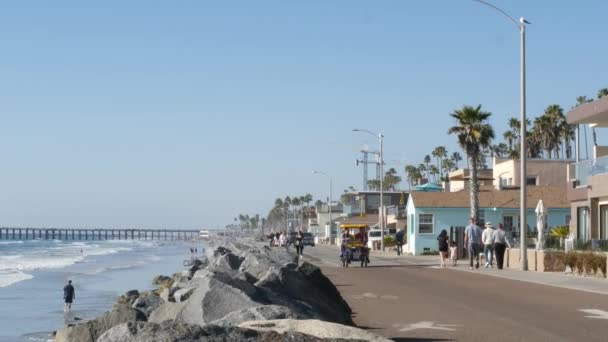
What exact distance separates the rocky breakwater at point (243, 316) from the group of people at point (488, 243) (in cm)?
1343

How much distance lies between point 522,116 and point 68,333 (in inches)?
864

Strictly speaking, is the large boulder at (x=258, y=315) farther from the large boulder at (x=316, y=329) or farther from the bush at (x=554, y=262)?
the bush at (x=554, y=262)

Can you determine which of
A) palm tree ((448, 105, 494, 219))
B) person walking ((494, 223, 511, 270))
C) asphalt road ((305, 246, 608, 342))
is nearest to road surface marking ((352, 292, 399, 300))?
asphalt road ((305, 246, 608, 342))

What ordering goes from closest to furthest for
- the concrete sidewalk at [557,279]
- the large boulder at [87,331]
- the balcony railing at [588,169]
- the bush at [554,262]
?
1. the large boulder at [87,331]
2. the concrete sidewalk at [557,279]
3. the bush at [554,262]
4. the balcony railing at [588,169]

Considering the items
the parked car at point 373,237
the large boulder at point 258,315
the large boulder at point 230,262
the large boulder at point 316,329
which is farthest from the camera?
the parked car at point 373,237

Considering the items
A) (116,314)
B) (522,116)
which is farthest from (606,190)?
(116,314)

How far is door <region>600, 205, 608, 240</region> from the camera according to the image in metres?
37.5

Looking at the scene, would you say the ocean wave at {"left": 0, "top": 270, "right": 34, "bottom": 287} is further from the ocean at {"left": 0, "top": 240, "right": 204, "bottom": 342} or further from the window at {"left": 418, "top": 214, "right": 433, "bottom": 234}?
the window at {"left": 418, "top": 214, "right": 433, "bottom": 234}

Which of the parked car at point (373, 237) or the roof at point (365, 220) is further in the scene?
the roof at point (365, 220)

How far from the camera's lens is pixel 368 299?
822 inches

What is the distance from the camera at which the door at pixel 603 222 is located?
123 ft

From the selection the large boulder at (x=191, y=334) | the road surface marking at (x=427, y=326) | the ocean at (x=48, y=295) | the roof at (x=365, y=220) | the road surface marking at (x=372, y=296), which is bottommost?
the ocean at (x=48, y=295)

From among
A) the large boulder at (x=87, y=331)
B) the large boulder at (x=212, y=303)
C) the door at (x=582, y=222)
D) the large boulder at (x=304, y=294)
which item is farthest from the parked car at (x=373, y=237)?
the large boulder at (x=212, y=303)

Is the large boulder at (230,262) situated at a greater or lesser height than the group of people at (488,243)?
lesser
